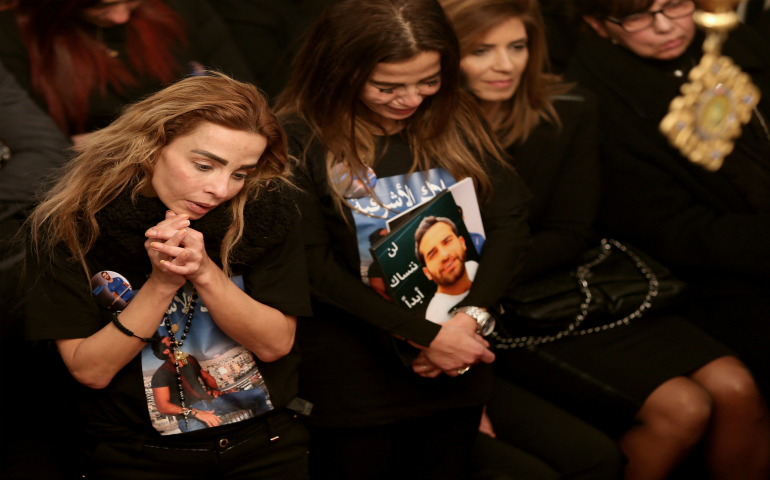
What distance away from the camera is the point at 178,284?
1383mm

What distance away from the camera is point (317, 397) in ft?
6.11

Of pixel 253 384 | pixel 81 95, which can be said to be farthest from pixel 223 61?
pixel 253 384

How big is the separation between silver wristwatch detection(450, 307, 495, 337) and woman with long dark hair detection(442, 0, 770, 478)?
0.42 metres

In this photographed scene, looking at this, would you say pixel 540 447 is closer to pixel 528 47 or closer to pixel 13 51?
pixel 528 47

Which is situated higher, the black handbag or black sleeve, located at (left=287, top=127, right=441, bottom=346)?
black sleeve, located at (left=287, top=127, right=441, bottom=346)

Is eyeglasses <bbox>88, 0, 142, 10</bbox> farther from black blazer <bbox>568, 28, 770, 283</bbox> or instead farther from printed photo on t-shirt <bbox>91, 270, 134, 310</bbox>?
black blazer <bbox>568, 28, 770, 283</bbox>

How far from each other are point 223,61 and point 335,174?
907 millimetres

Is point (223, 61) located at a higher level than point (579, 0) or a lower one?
lower

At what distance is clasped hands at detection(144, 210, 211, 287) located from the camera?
1.30 metres

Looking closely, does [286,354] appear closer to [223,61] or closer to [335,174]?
[335,174]

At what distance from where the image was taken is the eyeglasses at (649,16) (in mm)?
2488

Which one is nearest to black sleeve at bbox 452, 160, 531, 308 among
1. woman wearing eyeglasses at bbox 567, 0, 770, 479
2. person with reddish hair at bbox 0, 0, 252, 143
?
woman wearing eyeglasses at bbox 567, 0, 770, 479

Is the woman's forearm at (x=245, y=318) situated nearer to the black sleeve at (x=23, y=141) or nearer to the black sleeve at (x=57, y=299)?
the black sleeve at (x=57, y=299)

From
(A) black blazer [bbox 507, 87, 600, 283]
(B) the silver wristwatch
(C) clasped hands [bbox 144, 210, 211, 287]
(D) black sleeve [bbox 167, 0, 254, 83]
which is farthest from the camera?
(D) black sleeve [bbox 167, 0, 254, 83]
